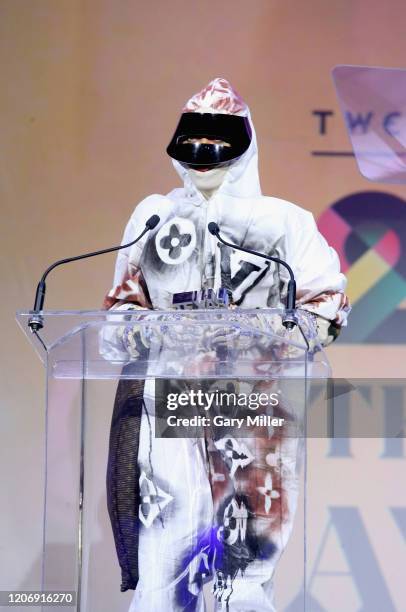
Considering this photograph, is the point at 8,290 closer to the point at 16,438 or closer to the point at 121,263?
the point at 16,438

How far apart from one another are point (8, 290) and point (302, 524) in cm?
160

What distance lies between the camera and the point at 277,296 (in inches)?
107

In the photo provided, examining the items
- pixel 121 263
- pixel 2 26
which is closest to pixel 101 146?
pixel 2 26

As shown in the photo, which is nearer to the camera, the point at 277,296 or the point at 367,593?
the point at 277,296

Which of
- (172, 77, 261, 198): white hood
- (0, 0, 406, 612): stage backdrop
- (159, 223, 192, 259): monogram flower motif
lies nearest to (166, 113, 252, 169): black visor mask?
(172, 77, 261, 198): white hood

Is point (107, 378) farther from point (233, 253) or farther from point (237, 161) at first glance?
point (237, 161)

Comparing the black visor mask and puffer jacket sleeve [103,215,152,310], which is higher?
the black visor mask

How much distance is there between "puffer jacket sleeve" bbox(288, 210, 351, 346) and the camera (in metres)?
2.67

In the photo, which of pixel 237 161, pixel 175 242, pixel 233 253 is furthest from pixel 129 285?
pixel 237 161

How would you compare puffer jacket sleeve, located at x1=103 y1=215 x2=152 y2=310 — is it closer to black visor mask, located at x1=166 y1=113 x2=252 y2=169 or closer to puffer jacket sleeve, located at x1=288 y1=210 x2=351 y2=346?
black visor mask, located at x1=166 y1=113 x2=252 y2=169

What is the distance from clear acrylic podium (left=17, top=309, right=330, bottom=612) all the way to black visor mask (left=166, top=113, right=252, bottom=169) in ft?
2.25

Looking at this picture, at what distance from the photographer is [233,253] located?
108 inches

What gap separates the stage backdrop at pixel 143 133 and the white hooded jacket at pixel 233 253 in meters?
0.64

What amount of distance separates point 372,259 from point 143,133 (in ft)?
2.48
